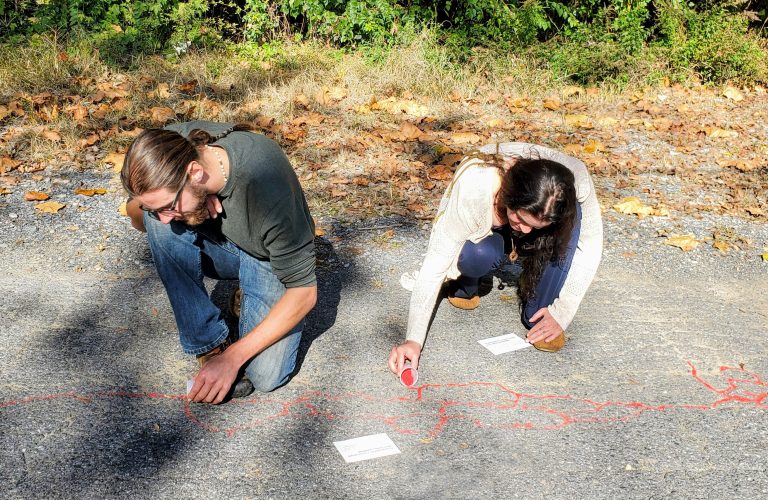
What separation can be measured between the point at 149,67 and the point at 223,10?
6.03 ft

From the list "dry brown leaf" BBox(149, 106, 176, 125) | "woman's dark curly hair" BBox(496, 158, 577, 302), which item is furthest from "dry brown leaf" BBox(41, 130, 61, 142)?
"woman's dark curly hair" BBox(496, 158, 577, 302)

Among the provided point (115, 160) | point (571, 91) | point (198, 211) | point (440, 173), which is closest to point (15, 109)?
point (115, 160)

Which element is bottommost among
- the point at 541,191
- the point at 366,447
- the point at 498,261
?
the point at 366,447

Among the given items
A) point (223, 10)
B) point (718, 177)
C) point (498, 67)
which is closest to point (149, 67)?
point (223, 10)

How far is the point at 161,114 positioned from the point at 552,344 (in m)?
4.02

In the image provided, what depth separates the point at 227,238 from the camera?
284 cm

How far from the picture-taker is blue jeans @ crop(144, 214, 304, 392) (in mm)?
2791

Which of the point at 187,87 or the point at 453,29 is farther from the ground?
the point at 453,29

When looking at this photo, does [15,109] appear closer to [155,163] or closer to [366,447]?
[155,163]

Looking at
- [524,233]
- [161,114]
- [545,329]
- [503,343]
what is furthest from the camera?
[161,114]

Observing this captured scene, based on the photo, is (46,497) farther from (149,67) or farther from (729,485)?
(149,67)

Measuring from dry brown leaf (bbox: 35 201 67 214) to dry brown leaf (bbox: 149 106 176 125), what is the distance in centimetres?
153

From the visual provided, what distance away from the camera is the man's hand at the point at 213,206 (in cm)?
255

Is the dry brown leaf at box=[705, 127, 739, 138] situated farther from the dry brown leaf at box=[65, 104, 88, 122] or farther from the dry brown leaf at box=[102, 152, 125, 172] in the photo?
the dry brown leaf at box=[65, 104, 88, 122]
